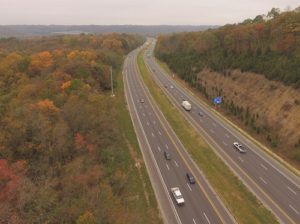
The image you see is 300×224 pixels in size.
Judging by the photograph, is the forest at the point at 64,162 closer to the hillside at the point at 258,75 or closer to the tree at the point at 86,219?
the tree at the point at 86,219

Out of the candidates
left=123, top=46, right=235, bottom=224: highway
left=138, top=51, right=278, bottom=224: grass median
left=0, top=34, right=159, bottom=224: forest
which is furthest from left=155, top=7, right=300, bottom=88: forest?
left=0, top=34, right=159, bottom=224: forest

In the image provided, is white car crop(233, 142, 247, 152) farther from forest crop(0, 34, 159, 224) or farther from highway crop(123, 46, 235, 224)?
forest crop(0, 34, 159, 224)

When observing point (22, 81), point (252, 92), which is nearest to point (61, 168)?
point (22, 81)

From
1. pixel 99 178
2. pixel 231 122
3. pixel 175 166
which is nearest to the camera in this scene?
pixel 99 178

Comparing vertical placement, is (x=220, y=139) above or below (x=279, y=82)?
below

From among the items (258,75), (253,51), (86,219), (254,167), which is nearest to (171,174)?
(254,167)

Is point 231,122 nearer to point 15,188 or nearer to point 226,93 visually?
point 226,93
